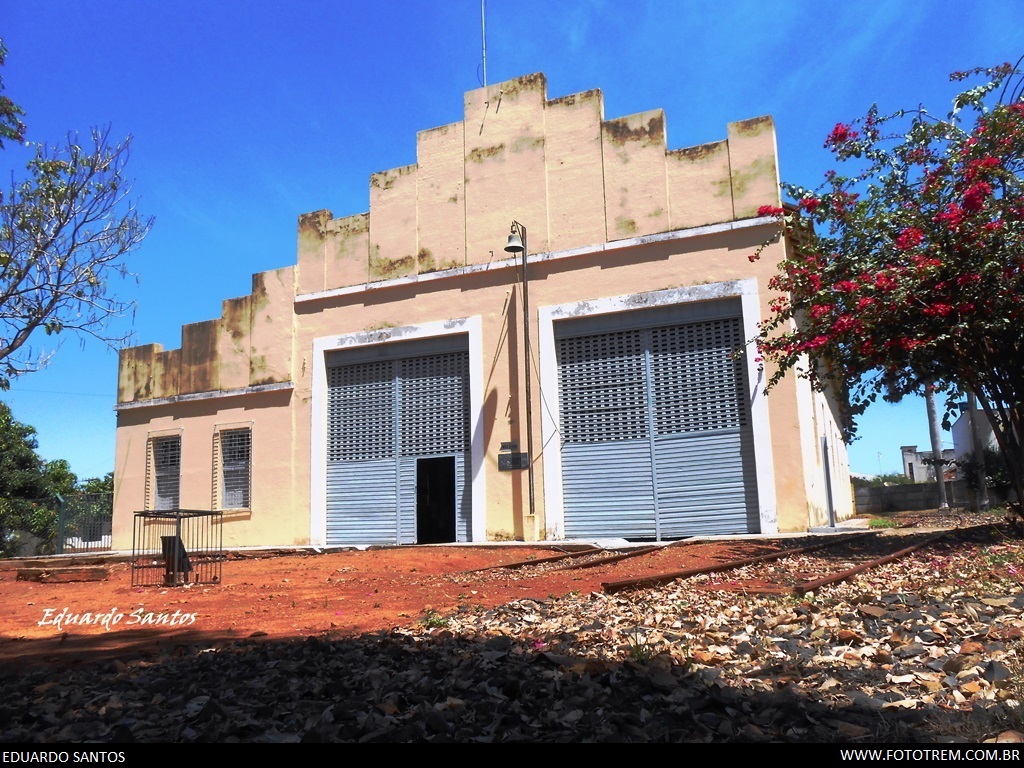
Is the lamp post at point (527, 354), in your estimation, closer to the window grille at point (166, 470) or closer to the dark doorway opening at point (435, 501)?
the dark doorway opening at point (435, 501)

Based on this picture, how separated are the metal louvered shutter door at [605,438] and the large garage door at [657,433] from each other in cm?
2

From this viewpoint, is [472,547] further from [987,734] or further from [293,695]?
[987,734]

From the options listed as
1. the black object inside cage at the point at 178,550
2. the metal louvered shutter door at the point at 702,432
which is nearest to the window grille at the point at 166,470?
the black object inside cage at the point at 178,550

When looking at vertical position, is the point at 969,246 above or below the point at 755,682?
above

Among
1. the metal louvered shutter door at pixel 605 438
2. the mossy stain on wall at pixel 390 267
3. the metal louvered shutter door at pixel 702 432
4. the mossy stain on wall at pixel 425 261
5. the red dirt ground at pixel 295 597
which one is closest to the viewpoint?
the red dirt ground at pixel 295 597

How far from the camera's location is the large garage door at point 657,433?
1428 cm

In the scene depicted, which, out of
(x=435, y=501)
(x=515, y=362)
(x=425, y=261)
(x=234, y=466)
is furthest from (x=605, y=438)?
(x=234, y=466)

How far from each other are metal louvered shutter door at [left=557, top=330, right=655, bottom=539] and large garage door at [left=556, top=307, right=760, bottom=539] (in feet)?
0.06

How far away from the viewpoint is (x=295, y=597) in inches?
363

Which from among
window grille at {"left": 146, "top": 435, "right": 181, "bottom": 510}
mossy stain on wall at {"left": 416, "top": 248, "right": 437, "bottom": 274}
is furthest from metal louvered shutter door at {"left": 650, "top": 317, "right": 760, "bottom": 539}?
window grille at {"left": 146, "top": 435, "right": 181, "bottom": 510}

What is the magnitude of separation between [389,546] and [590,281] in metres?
6.80

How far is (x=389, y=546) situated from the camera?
16031 millimetres

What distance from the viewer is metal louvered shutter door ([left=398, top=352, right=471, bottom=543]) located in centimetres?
1669

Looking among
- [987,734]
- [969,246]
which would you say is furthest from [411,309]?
[987,734]
